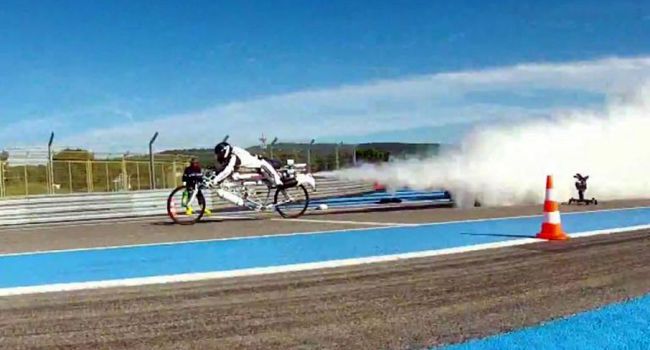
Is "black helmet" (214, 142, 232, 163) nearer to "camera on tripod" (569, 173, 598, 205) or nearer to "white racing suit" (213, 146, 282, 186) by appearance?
"white racing suit" (213, 146, 282, 186)

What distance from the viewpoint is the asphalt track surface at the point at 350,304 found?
5059 millimetres

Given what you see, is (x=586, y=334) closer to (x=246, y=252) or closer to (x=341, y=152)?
(x=246, y=252)

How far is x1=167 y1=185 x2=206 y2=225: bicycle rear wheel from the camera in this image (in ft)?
49.8

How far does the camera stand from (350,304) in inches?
240

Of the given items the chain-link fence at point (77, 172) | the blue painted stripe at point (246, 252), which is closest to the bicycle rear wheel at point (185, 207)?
the blue painted stripe at point (246, 252)

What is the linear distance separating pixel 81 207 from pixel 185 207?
8133 mm

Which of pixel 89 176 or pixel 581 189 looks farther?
pixel 89 176

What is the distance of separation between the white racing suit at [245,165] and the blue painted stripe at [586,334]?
34.6 ft

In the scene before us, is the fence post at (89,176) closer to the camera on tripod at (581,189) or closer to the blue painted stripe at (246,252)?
the blue painted stripe at (246,252)

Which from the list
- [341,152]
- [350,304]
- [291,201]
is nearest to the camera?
[350,304]

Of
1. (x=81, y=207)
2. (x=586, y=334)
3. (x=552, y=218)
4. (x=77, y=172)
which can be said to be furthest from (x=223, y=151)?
(x=77, y=172)

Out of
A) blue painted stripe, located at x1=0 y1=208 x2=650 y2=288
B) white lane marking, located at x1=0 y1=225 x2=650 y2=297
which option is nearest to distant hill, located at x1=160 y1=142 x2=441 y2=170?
blue painted stripe, located at x1=0 y1=208 x2=650 y2=288

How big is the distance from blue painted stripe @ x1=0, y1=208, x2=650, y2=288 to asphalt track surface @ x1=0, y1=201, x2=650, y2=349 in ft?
3.40

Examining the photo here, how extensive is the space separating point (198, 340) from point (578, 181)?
1672 cm
